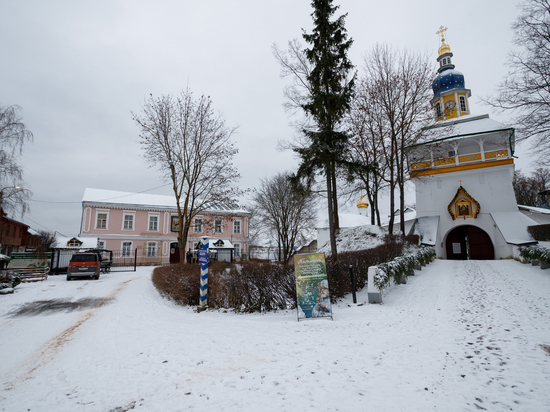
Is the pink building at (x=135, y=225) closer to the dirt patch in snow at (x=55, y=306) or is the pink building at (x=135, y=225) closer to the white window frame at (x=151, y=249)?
the white window frame at (x=151, y=249)

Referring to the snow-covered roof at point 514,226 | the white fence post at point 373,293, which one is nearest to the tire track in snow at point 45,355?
the white fence post at point 373,293

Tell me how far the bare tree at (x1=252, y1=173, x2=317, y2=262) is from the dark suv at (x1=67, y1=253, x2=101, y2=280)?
15.5 m

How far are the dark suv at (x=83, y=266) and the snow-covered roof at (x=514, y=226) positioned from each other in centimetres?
2604

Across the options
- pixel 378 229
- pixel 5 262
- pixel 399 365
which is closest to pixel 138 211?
pixel 5 262

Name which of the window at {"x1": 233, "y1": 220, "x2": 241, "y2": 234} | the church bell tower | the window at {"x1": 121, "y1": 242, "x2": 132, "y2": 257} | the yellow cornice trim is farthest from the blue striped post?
the window at {"x1": 233, "y1": 220, "x2": 241, "y2": 234}

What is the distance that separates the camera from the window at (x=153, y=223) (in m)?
34.8

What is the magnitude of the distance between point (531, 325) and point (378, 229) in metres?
13.0

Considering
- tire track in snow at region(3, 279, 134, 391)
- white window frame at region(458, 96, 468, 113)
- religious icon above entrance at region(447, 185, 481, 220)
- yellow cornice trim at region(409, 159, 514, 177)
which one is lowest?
tire track in snow at region(3, 279, 134, 391)

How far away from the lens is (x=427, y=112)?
1833 centimetres

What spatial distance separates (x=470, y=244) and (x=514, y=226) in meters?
3.42

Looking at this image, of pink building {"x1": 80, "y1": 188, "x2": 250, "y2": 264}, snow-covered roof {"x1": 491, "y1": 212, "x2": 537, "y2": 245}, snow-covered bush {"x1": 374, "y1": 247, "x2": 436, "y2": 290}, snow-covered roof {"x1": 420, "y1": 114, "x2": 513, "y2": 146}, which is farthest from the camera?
pink building {"x1": 80, "y1": 188, "x2": 250, "y2": 264}

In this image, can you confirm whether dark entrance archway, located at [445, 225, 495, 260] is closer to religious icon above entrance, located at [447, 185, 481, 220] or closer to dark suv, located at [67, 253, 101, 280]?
religious icon above entrance, located at [447, 185, 481, 220]

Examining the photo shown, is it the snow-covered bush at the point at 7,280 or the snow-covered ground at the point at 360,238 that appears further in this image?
the snow-covered ground at the point at 360,238

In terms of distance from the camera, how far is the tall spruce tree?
40.1 ft
